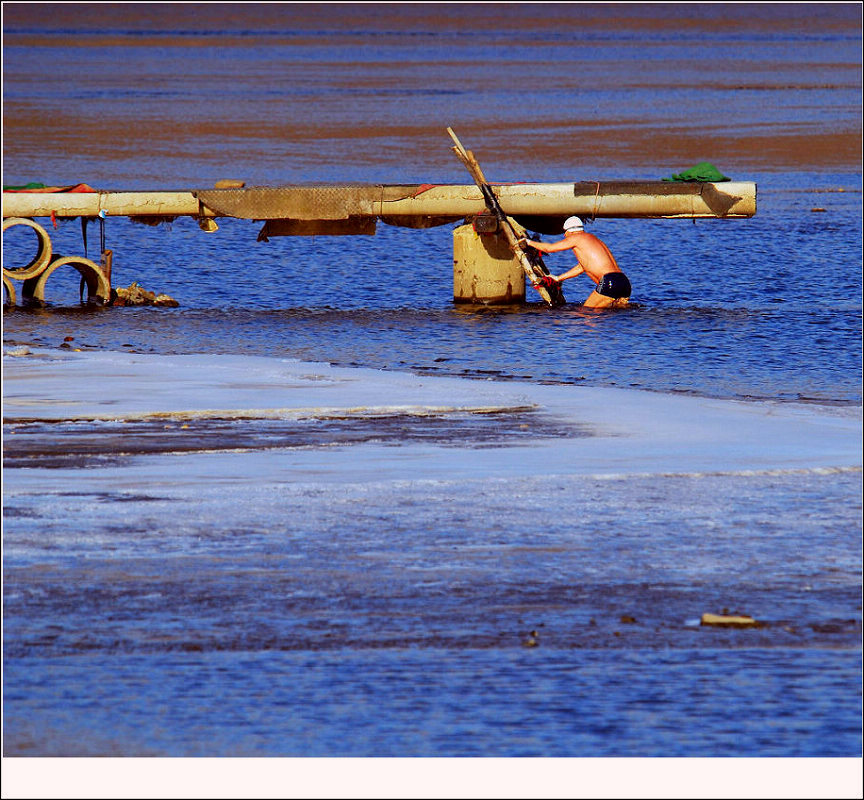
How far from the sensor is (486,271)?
59.8 ft

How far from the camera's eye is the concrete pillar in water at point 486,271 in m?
18.2

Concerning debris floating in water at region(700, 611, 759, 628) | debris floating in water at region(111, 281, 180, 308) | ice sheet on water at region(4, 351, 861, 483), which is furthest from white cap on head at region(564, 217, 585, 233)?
debris floating in water at region(700, 611, 759, 628)

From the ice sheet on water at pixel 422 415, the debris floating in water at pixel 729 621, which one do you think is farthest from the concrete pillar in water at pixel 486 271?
the debris floating in water at pixel 729 621

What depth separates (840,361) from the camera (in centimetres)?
1434

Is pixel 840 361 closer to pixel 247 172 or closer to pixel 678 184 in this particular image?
pixel 678 184

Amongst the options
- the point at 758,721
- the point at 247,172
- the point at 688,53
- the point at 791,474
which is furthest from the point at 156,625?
the point at 688,53

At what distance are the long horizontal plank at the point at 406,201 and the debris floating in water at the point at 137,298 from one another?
129cm

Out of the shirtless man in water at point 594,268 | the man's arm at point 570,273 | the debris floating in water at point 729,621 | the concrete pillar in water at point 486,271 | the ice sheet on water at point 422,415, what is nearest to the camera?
the debris floating in water at point 729,621

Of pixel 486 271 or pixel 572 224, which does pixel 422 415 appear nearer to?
pixel 486 271

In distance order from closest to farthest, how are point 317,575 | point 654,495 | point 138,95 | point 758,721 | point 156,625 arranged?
1. point 758,721
2. point 156,625
3. point 317,575
4. point 654,495
5. point 138,95

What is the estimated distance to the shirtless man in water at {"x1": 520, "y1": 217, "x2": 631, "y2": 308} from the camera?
58.4 feet

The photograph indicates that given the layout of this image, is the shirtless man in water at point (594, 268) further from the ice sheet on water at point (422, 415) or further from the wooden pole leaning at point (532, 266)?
the ice sheet on water at point (422, 415)

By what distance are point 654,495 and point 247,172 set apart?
2092cm

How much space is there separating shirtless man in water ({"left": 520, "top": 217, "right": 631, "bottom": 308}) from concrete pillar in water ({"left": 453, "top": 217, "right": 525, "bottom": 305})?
0.32 meters
